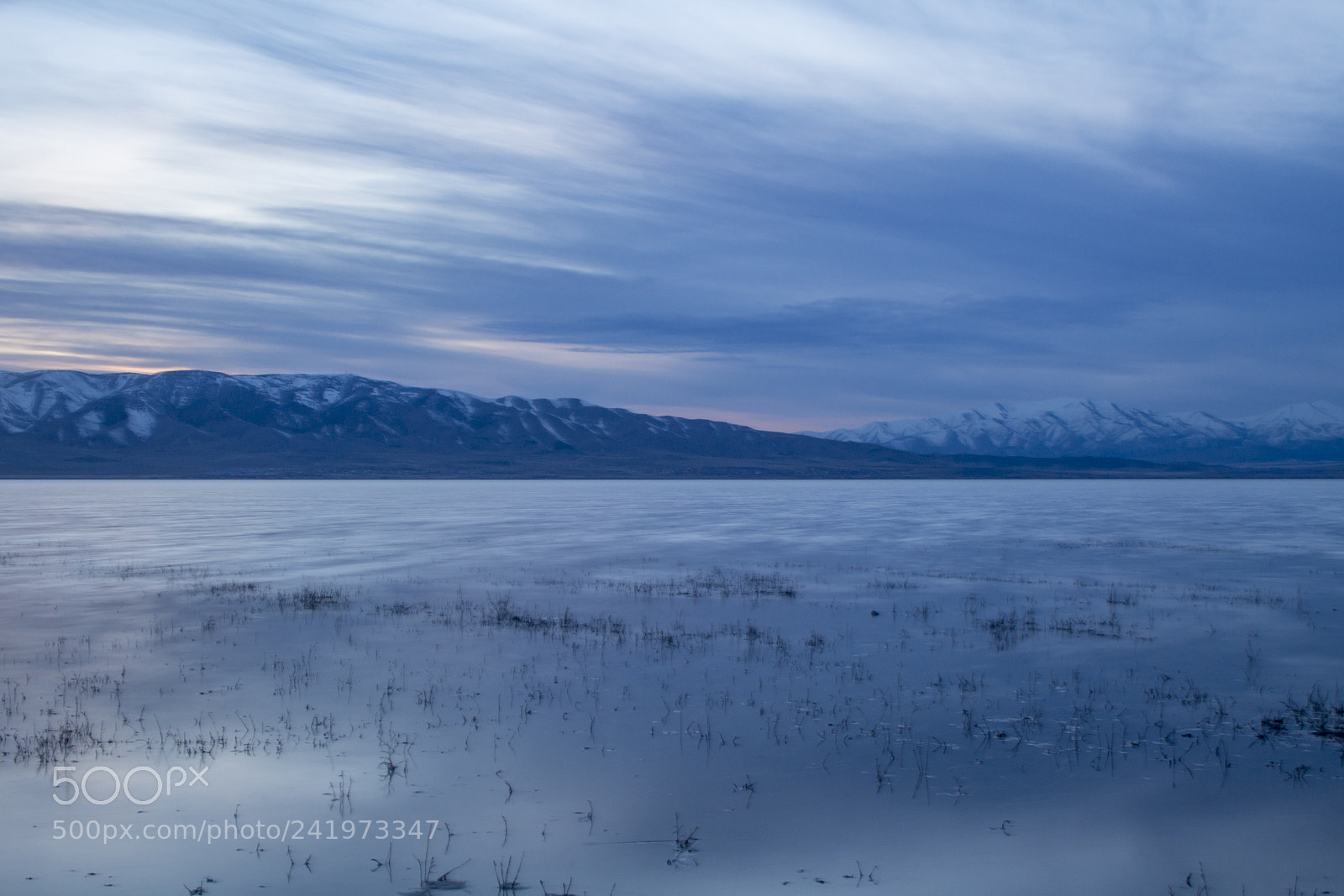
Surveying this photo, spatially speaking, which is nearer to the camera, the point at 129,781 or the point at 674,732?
the point at 129,781

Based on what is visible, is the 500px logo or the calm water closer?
the calm water

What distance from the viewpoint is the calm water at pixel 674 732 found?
27.7 feet

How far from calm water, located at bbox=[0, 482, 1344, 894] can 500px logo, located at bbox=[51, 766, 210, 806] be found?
5cm

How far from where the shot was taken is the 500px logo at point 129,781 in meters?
9.68

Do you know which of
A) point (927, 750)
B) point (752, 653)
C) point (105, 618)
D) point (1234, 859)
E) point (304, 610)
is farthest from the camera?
point (304, 610)

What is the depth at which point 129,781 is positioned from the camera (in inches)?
403

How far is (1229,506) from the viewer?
79000mm

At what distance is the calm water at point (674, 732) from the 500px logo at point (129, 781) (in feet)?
0.17

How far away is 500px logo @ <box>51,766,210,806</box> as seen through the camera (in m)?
9.68

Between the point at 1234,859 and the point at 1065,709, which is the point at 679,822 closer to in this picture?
the point at 1234,859

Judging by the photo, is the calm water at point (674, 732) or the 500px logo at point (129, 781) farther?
the 500px logo at point (129, 781)

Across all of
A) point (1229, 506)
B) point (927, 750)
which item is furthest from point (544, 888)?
point (1229, 506)

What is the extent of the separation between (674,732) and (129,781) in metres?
6.23

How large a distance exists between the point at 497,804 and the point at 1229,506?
8451 cm
